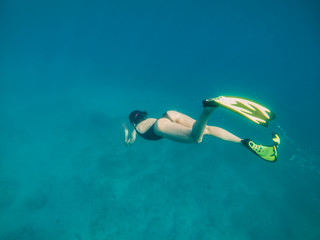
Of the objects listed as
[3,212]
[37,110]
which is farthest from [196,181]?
[37,110]

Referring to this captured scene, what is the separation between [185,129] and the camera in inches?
134

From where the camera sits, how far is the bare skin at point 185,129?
299 centimetres

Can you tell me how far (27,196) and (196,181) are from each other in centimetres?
1109

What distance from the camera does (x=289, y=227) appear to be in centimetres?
955

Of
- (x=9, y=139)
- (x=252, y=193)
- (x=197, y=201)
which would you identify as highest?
(x=9, y=139)

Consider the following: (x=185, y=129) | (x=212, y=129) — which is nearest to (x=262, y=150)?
(x=212, y=129)

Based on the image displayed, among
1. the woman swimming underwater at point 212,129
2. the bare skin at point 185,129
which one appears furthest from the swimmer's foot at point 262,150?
the bare skin at point 185,129

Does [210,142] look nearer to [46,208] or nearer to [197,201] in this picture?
[197,201]

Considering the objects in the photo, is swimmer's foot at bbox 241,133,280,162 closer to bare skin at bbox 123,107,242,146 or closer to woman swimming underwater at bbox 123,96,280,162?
woman swimming underwater at bbox 123,96,280,162

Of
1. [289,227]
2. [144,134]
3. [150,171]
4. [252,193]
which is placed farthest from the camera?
[150,171]

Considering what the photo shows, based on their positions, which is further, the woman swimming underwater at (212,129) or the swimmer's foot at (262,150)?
the swimmer's foot at (262,150)

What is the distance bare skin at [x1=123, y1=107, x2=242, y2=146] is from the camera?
2986mm

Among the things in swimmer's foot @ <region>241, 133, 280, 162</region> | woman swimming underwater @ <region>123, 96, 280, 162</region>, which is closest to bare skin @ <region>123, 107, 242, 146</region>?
woman swimming underwater @ <region>123, 96, 280, 162</region>

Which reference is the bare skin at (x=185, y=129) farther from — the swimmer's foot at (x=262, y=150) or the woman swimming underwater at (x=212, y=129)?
the swimmer's foot at (x=262, y=150)
